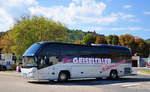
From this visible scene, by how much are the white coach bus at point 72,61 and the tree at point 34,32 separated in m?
17.9

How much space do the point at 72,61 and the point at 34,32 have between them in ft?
68.0

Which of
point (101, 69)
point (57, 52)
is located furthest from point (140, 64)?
point (57, 52)

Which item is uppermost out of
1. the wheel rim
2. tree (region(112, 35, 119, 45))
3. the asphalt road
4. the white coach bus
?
tree (region(112, 35, 119, 45))

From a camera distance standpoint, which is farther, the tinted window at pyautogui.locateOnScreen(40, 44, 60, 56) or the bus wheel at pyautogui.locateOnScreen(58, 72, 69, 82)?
the bus wheel at pyautogui.locateOnScreen(58, 72, 69, 82)

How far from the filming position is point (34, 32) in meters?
39.3

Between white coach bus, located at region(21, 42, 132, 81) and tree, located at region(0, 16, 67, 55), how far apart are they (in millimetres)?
17852

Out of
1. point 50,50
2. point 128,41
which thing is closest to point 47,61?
point 50,50

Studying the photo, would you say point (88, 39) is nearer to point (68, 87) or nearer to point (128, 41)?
point (128, 41)

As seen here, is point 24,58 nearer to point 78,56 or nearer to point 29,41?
point 78,56

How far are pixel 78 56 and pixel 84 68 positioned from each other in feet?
4.84

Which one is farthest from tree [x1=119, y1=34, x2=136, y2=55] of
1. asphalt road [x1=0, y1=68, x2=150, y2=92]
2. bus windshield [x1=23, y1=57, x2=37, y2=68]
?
bus windshield [x1=23, y1=57, x2=37, y2=68]

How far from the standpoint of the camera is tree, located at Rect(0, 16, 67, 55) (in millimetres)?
38906

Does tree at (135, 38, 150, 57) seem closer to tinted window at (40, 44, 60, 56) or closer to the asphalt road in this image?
the asphalt road

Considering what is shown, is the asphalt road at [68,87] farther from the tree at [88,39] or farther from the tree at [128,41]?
the tree at [88,39]
